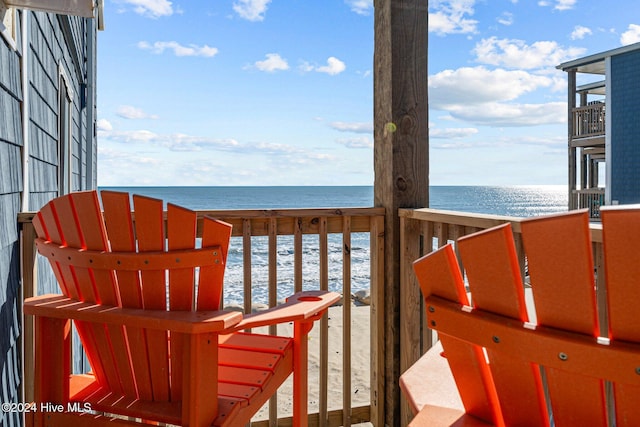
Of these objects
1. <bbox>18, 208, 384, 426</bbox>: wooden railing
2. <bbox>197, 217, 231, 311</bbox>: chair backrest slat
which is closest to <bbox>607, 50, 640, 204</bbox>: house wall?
<bbox>18, 208, 384, 426</bbox>: wooden railing

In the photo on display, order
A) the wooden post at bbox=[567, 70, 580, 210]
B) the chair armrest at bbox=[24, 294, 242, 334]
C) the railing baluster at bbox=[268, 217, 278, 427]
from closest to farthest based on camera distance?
1. the chair armrest at bbox=[24, 294, 242, 334]
2. the railing baluster at bbox=[268, 217, 278, 427]
3. the wooden post at bbox=[567, 70, 580, 210]

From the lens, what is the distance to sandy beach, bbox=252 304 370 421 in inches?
152

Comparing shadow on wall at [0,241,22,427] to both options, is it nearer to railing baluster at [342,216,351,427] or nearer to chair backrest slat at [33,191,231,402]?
chair backrest slat at [33,191,231,402]

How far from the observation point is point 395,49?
94.3 inches

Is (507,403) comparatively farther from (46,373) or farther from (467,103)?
(467,103)

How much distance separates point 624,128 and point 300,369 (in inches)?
477

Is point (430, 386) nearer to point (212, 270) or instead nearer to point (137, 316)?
point (212, 270)

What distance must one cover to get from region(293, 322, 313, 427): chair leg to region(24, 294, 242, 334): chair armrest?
43 centimetres

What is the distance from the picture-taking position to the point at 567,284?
0.69 metres

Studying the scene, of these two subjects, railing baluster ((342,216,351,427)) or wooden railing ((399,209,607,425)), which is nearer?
wooden railing ((399,209,607,425))

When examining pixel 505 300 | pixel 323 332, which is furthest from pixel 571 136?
pixel 505 300

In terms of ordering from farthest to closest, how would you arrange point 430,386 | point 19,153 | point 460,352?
point 19,153 → point 430,386 → point 460,352

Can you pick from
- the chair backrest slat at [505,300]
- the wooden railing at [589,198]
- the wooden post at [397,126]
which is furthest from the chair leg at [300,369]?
the wooden railing at [589,198]

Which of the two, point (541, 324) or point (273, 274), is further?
point (273, 274)
